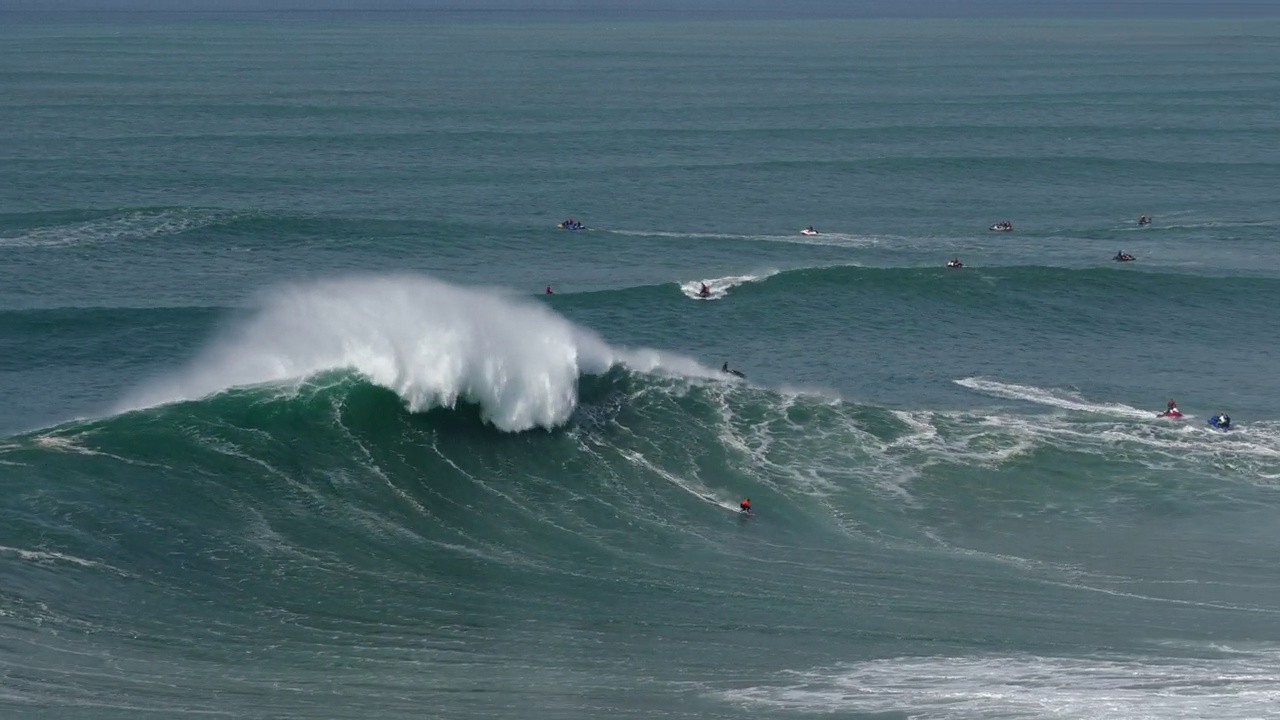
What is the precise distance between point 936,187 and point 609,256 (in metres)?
29.6

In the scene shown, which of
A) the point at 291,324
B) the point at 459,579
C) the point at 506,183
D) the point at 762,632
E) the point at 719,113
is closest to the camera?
the point at 762,632

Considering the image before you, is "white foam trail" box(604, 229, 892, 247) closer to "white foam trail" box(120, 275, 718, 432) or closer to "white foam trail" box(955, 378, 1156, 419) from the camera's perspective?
"white foam trail" box(955, 378, 1156, 419)

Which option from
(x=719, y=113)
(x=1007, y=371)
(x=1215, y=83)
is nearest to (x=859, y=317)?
(x=1007, y=371)

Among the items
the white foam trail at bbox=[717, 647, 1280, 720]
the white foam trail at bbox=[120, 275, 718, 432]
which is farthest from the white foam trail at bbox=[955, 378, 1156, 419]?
the white foam trail at bbox=[717, 647, 1280, 720]

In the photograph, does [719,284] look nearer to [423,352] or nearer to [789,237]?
[789,237]

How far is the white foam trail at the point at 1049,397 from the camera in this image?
5297cm

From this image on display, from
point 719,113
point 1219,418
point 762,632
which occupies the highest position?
point 719,113

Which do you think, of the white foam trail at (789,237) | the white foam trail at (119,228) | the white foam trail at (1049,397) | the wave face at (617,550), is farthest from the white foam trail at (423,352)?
the white foam trail at (789,237)

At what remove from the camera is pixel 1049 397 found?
2158 inches

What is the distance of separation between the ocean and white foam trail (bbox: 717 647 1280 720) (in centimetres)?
10

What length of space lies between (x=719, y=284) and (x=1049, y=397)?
2132cm

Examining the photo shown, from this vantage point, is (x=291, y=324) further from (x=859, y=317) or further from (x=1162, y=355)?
(x=1162, y=355)

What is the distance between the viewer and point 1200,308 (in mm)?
70438

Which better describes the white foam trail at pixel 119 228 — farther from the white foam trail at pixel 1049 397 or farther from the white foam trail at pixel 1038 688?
the white foam trail at pixel 1038 688
